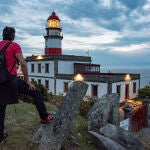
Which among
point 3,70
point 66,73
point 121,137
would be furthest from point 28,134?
point 66,73

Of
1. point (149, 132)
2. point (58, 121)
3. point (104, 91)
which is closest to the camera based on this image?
point (58, 121)

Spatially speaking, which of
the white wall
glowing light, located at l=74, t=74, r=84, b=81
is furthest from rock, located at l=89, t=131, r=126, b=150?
the white wall

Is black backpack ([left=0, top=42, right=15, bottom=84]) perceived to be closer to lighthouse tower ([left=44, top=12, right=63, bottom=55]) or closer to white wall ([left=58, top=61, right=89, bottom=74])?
white wall ([left=58, top=61, right=89, bottom=74])

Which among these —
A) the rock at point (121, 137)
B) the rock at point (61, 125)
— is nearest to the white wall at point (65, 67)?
the rock at point (121, 137)

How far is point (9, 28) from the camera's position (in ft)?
15.5

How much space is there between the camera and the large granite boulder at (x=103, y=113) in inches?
272

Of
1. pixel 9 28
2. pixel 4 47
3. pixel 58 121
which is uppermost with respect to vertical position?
pixel 9 28

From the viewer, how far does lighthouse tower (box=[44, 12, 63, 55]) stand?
41.4m

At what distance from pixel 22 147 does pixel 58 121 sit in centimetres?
101

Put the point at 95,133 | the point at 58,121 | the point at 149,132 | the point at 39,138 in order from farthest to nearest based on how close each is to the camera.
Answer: the point at 149,132 < the point at 95,133 < the point at 39,138 < the point at 58,121

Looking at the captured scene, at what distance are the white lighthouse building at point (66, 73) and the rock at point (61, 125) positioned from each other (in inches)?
984


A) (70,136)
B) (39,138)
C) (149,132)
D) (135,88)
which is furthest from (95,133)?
(135,88)

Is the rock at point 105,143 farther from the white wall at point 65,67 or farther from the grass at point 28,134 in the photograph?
the white wall at point 65,67

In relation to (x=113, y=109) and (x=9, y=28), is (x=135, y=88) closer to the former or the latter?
(x=113, y=109)
